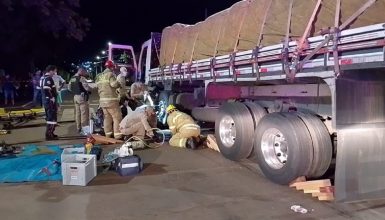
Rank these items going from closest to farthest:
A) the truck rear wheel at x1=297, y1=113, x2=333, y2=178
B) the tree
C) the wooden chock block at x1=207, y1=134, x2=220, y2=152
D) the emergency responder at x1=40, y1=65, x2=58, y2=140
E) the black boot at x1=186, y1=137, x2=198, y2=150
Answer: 1. the truck rear wheel at x1=297, y1=113, x2=333, y2=178
2. the wooden chock block at x1=207, y1=134, x2=220, y2=152
3. the black boot at x1=186, y1=137, x2=198, y2=150
4. the emergency responder at x1=40, y1=65, x2=58, y2=140
5. the tree

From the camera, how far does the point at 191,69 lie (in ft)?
31.0

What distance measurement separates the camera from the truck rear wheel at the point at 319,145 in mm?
5500

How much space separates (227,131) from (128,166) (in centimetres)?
206

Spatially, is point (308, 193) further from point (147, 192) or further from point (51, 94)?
point (51, 94)

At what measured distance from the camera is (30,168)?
22.5 feet

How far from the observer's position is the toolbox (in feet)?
21.8

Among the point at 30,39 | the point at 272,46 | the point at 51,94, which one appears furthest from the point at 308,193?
the point at 30,39

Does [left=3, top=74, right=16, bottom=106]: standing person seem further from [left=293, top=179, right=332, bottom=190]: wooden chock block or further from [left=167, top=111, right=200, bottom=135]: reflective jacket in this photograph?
[left=293, top=179, right=332, bottom=190]: wooden chock block

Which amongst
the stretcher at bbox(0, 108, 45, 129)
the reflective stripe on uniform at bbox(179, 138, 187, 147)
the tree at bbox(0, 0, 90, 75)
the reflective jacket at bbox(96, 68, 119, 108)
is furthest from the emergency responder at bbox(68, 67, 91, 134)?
the tree at bbox(0, 0, 90, 75)

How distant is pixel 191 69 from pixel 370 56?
530 centimetres

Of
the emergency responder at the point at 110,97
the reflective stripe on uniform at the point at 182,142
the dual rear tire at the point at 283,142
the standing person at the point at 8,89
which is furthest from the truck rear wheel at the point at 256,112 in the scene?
the standing person at the point at 8,89

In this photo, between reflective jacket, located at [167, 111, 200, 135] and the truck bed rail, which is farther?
reflective jacket, located at [167, 111, 200, 135]

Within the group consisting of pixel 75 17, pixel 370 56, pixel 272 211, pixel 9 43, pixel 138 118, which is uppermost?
pixel 75 17

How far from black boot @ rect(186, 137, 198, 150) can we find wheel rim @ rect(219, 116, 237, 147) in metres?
0.98
